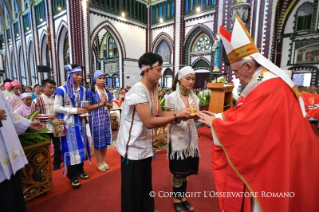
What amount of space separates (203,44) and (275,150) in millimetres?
16280

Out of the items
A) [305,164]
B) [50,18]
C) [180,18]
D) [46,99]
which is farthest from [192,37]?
[305,164]

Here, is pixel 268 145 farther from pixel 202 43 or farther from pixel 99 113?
pixel 202 43

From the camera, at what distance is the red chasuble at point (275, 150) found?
1073 millimetres

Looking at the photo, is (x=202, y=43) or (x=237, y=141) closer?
(x=237, y=141)

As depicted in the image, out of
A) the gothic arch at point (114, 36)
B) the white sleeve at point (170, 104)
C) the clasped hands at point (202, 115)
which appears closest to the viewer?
the clasped hands at point (202, 115)

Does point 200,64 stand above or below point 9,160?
above

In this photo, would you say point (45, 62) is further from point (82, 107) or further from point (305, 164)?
point (305, 164)

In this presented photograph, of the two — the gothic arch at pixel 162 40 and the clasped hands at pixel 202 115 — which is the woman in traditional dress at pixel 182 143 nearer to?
the clasped hands at pixel 202 115

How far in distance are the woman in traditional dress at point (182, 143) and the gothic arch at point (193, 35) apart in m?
14.3

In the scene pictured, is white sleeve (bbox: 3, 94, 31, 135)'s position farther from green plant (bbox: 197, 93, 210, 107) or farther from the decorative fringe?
green plant (bbox: 197, 93, 210, 107)

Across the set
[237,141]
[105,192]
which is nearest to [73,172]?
[105,192]

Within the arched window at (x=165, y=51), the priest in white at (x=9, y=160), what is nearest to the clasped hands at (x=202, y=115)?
the priest in white at (x=9, y=160)

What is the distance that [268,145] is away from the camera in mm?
1082

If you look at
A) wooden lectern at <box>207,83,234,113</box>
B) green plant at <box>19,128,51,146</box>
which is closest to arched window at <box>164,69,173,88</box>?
wooden lectern at <box>207,83,234,113</box>
